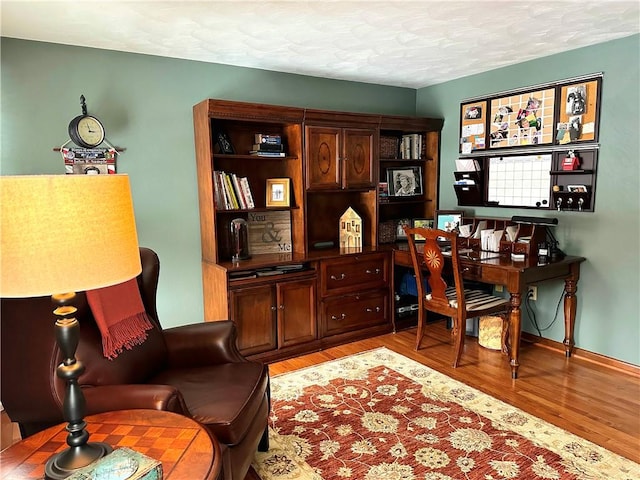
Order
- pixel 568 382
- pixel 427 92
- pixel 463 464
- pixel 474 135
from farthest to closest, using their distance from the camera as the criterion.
Result: pixel 427 92
pixel 474 135
pixel 568 382
pixel 463 464

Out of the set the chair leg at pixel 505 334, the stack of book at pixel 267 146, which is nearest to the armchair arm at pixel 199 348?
the stack of book at pixel 267 146

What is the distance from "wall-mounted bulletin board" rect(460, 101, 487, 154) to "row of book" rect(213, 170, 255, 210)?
6.61ft

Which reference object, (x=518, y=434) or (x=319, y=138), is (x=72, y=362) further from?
(x=319, y=138)

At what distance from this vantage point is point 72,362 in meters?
1.22

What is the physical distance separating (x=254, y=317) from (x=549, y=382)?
2.02 metres

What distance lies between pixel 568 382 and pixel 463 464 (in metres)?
1.27

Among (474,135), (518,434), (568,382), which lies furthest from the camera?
(474,135)

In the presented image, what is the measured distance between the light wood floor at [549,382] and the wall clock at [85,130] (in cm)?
196

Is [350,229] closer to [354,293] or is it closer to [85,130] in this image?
[354,293]

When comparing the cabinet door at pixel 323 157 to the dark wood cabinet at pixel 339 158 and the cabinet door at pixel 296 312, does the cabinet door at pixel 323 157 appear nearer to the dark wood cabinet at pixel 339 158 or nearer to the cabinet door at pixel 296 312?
the dark wood cabinet at pixel 339 158

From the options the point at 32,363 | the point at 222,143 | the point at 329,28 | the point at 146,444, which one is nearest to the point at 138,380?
the point at 32,363

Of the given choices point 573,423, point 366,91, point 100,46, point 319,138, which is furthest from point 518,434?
point 100,46

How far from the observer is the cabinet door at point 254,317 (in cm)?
313

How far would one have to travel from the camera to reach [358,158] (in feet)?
12.3
